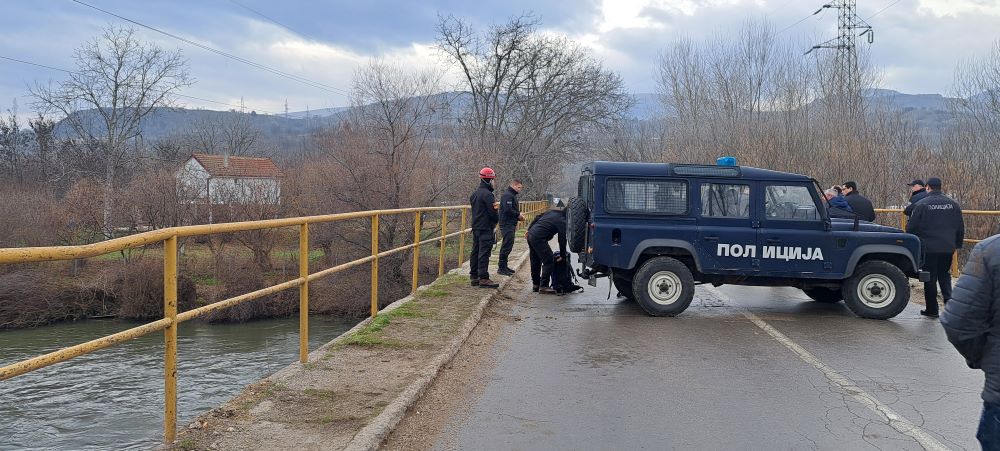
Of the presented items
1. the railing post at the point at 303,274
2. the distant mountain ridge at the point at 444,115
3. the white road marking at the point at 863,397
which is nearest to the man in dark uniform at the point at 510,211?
the white road marking at the point at 863,397

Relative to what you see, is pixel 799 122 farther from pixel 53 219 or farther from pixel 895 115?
pixel 53 219

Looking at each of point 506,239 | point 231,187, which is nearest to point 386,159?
point 231,187

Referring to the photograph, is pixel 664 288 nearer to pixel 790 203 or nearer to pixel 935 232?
pixel 790 203

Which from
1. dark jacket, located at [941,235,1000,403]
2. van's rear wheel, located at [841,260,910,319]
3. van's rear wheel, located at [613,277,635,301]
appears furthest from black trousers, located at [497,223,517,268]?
dark jacket, located at [941,235,1000,403]

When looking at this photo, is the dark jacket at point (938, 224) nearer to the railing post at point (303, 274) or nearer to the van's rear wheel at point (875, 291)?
the van's rear wheel at point (875, 291)

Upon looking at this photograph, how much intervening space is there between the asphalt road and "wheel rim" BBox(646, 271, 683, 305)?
11.1 inches

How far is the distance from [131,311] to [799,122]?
91.4ft

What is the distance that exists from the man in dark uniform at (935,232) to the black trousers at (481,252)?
5.99 metres

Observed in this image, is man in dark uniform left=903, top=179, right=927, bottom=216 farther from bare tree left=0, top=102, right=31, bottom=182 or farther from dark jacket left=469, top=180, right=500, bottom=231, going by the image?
bare tree left=0, top=102, right=31, bottom=182

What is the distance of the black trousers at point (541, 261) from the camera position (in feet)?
36.9

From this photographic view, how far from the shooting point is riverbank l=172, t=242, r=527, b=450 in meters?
4.54

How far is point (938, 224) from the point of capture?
390 inches

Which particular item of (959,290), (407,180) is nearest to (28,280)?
(959,290)

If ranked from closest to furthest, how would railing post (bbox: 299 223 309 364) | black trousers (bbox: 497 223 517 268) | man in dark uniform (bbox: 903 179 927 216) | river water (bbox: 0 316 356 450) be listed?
railing post (bbox: 299 223 309 364)
man in dark uniform (bbox: 903 179 927 216)
black trousers (bbox: 497 223 517 268)
river water (bbox: 0 316 356 450)
